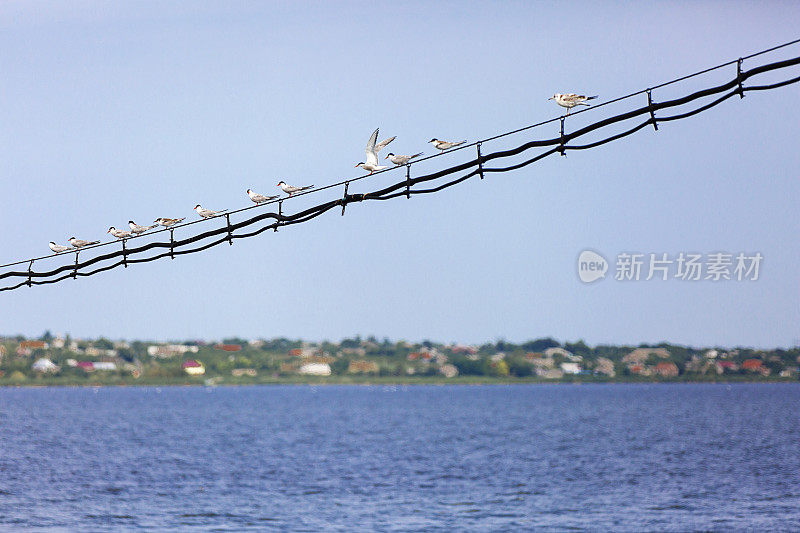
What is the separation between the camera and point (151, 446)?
10244cm

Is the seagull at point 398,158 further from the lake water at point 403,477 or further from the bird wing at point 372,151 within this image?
the lake water at point 403,477

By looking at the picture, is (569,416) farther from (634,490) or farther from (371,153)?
(371,153)

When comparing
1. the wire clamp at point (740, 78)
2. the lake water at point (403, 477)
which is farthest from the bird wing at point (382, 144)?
the lake water at point (403, 477)

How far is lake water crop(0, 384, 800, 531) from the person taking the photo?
49219 millimetres

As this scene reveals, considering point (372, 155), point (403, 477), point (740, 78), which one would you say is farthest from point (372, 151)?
point (403, 477)

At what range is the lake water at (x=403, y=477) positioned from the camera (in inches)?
1938

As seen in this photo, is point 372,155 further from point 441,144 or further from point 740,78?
point 740,78

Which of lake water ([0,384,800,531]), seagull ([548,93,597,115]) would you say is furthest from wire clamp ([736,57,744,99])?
lake water ([0,384,800,531])

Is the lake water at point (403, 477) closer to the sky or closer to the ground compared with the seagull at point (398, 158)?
closer to the ground

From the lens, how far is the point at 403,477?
2719 inches

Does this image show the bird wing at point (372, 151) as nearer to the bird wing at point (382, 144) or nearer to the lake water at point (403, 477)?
the bird wing at point (382, 144)

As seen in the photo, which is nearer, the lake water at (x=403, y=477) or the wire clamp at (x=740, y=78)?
the wire clamp at (x=740, y=78)

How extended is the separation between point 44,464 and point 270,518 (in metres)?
37.8

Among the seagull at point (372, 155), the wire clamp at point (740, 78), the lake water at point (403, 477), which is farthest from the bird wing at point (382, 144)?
the lake water at point (403, 477)
